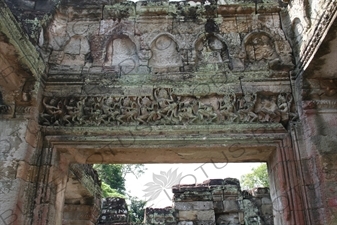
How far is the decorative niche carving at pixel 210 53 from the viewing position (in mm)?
4176

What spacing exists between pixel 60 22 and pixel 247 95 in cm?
252

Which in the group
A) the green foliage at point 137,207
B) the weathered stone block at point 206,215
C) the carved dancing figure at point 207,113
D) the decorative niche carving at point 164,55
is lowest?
the weathered stone block at point 206,215

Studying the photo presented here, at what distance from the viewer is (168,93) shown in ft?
13.1

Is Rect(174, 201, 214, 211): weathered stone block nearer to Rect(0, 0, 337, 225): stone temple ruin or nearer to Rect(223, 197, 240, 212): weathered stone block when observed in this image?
Rect(223, 197, 240, 212): weathered stone block

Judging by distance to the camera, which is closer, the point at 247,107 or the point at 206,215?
the point at 247,107

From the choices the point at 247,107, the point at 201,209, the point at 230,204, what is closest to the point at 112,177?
the point at 230,204

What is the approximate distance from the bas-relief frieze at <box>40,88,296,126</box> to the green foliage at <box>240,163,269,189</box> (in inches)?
820

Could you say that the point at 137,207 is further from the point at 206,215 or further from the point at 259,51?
the point at 259,51

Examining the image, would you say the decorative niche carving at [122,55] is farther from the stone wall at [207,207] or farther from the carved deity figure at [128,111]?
the stone wall at [207,207]

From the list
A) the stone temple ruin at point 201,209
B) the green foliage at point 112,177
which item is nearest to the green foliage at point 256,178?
the green foliage at point 112,177

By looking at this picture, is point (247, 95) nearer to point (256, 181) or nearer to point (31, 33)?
point (31, 33)

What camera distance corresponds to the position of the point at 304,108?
12.2 feet

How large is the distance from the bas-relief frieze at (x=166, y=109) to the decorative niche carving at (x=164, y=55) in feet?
1.14

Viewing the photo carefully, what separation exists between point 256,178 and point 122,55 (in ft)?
75.0
